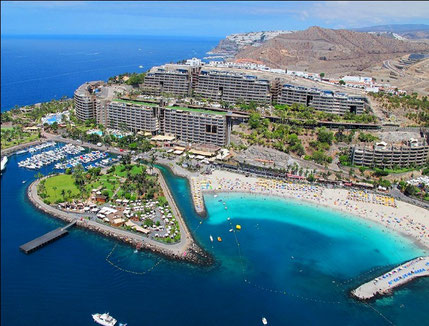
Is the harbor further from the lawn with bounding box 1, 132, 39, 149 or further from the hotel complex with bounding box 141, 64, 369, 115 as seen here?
the hotel complex with bounding box 141, 64, 369, 115

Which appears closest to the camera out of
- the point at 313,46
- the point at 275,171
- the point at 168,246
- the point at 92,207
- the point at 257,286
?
the point at 257,286

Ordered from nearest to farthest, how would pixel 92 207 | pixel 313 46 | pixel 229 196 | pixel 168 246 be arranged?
pixel 168 246 → pixel 92 207 → pixel 229 196 → pixel 313 46

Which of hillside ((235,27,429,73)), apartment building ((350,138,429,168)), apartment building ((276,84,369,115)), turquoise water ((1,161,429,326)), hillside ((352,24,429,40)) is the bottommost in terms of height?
turquoise water ((1,161,429,326))

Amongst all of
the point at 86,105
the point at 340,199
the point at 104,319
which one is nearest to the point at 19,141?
the point at 86,105

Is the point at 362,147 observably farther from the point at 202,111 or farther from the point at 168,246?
the point at 168,246

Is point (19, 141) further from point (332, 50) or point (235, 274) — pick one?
point (332, 50)

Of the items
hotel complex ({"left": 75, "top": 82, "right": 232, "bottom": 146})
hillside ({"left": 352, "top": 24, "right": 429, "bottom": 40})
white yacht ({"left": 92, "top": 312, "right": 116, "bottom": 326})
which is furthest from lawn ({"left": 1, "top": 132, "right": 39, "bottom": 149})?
hillside ({"left": 352, "top": 24, "right": 429, "bottom": 40})

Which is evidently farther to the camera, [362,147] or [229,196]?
[362,147]

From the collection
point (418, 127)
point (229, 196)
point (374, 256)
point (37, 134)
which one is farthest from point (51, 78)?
point (374, 256)

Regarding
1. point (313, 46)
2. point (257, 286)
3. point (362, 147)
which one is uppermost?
point (313, 46)
